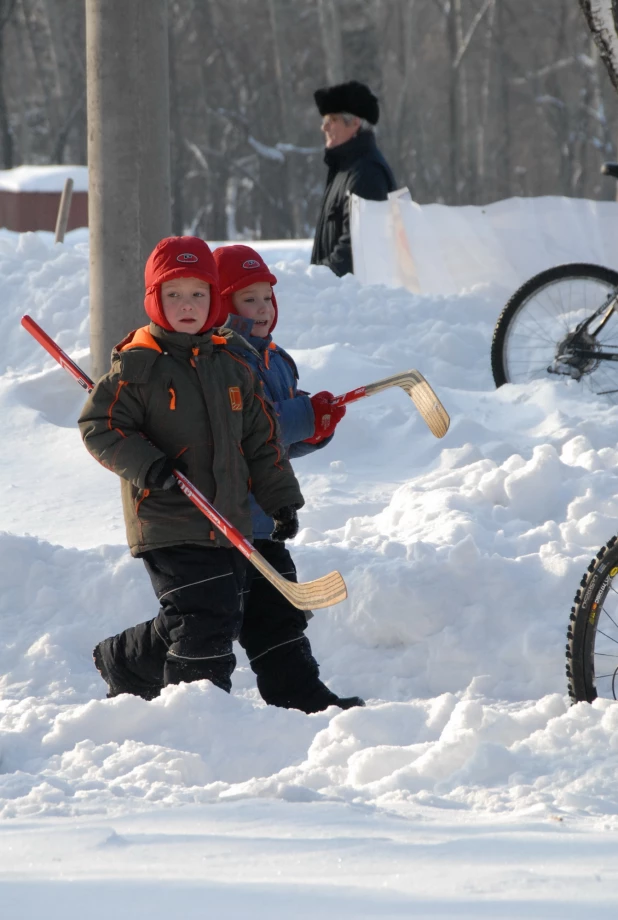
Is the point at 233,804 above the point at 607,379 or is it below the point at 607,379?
below

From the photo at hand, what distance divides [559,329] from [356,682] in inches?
130

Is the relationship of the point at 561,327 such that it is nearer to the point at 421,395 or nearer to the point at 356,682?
the point at 421,395

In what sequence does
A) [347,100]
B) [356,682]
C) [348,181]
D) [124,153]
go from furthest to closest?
[348,181] → [347,100] → [124,153] → [356,682]

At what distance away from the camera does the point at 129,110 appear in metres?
6.31

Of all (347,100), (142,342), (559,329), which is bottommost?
(559,329)

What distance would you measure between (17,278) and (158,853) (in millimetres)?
7339

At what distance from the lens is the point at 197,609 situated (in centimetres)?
384

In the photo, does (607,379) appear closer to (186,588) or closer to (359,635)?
(359,635)

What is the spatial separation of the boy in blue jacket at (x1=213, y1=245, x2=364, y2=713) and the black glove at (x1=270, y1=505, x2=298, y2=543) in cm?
5

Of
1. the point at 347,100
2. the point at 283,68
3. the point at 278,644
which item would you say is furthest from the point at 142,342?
the point at 283,68

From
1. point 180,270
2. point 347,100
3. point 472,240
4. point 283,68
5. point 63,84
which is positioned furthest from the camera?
point 63,84

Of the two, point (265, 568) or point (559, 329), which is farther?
point (559, 329)

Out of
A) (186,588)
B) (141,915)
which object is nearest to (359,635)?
(186,588)

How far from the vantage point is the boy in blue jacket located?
4.07 meters
